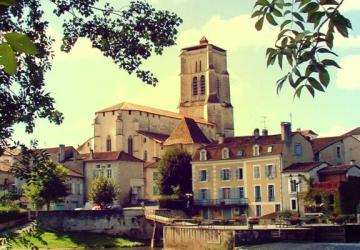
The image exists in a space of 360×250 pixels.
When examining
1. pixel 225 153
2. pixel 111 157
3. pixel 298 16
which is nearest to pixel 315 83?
pixel 298 16

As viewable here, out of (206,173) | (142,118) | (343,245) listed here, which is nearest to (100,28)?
(343,245)

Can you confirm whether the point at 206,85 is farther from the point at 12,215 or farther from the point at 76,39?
the point at 76,39

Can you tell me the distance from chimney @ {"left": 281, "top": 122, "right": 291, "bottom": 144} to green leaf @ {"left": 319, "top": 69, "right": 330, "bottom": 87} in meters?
49.2

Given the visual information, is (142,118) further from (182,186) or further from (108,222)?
(108,222)

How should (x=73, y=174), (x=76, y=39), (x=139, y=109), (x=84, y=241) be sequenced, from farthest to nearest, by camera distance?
(x=139, y=109), (x=73, y=174), (x=84, y=241), (x=76, y=39)

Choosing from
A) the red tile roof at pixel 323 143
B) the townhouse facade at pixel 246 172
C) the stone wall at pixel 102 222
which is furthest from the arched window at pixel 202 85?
the stone wall at pixel 102 222

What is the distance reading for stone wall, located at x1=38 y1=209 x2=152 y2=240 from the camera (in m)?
50.9

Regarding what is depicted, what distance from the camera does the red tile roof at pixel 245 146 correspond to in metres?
52.4

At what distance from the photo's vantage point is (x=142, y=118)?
Result: 252ft

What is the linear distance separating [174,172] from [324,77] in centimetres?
5451

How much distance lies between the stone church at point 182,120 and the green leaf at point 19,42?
58125mm

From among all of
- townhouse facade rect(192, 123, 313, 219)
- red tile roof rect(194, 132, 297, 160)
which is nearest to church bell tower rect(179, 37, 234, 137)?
red tile roof rect(194, 132, 297, 160)

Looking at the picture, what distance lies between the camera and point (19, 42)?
2.13m

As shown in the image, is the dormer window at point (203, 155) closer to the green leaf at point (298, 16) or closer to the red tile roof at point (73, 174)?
the red tile roof at point (73, 174)
